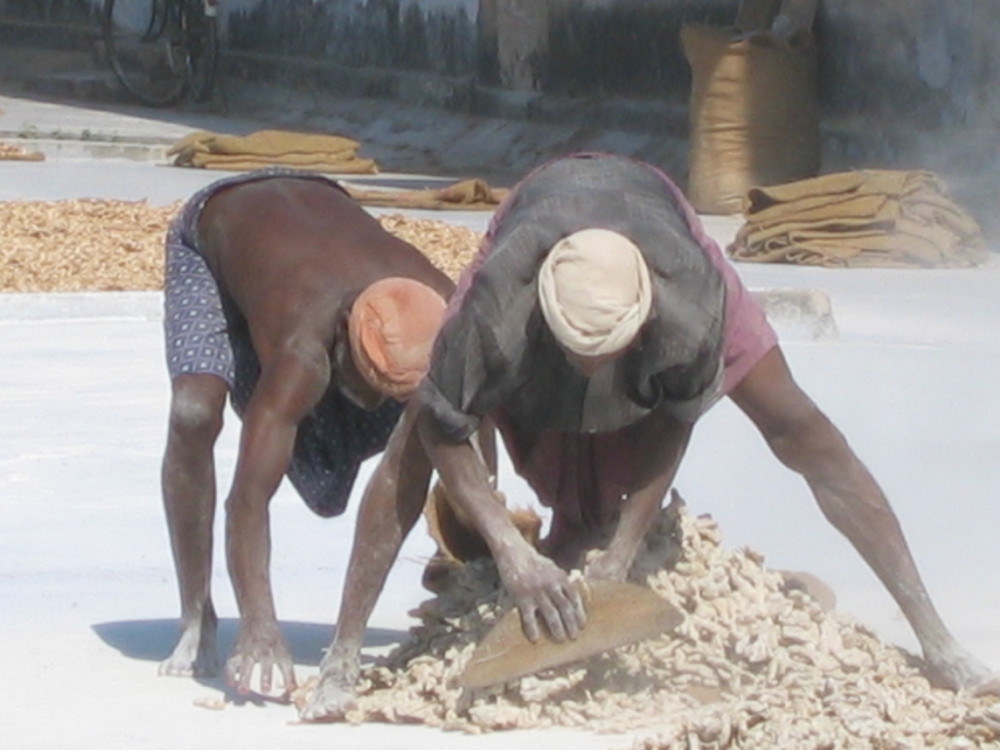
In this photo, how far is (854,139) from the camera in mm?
11977

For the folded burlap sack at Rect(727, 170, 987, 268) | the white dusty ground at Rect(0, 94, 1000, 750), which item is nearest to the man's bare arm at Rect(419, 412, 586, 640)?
the white dusty ground at Rect(0, 94, 1000, 750)

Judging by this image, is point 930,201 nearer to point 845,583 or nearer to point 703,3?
point 703,3

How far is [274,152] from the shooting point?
13.5 metres

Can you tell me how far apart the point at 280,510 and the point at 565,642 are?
7.36 feet

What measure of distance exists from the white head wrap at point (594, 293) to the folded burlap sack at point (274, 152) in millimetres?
9738

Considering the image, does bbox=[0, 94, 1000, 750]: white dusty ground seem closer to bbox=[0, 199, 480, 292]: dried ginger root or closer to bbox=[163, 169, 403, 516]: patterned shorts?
bbox=[163, 169, 403, 516]: patterned shorts

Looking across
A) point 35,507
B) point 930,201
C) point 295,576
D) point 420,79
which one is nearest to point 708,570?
point 295,576

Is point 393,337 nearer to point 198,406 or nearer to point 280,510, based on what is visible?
point 198,406

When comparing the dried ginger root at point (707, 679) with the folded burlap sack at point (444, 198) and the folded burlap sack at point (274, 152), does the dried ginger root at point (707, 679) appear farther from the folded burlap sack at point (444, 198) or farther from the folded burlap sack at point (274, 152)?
the folded burlap sack at point (274, 152)

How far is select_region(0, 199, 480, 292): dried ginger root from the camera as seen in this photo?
8.91 m

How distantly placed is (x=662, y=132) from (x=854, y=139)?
1.62 metres

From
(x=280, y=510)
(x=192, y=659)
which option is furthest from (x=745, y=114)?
(x=192, y=659)

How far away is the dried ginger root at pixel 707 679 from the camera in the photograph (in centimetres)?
390

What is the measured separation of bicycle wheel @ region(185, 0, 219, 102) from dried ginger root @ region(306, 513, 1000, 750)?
13.5m
